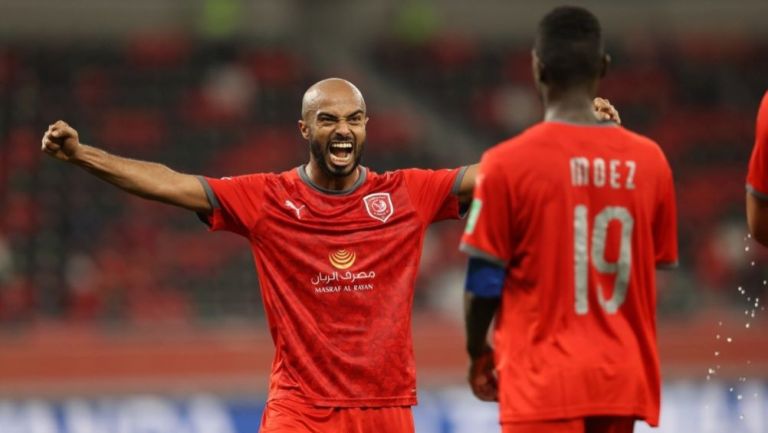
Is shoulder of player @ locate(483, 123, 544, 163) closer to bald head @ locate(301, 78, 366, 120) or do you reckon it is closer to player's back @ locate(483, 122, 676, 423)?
player's back @ locate(483, 122, 676, 423)

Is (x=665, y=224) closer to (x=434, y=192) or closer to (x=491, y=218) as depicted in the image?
(x=491, y=218)

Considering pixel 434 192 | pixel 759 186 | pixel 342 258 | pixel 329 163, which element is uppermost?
pixel 329 163

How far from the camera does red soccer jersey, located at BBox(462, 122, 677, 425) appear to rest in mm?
4266

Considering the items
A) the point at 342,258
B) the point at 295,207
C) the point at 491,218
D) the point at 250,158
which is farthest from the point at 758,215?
the point at 250,158

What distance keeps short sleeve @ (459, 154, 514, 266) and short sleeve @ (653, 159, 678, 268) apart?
0.52 meters

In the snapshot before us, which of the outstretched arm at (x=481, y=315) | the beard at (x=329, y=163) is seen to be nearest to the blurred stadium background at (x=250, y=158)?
the beard at (x=329, y=163)

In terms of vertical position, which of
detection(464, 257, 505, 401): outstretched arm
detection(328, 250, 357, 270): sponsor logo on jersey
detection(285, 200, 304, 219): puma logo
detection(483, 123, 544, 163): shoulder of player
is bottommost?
detection(464, 257, 505, 401): outstretched arm

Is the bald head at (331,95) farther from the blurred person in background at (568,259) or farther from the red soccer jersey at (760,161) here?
the blurred person in background at (568,259)

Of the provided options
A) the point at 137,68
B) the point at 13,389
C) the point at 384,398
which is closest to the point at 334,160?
the point at 384,398

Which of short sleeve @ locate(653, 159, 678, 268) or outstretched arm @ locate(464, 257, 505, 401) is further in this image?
short sleeve @ locate(653, 159, 678, 268)

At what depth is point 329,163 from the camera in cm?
603

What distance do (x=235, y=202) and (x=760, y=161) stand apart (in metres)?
2.14

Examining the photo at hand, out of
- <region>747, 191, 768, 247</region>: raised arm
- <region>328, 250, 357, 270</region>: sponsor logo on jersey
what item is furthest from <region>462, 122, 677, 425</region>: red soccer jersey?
<region>328, 250, 357, 270</region>: sponsor logo on jersey

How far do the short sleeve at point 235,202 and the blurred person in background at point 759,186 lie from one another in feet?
6.55
